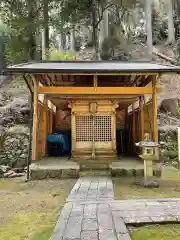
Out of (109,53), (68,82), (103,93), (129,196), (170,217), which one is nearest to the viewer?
(170,217)

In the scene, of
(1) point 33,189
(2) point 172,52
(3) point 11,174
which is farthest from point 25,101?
(2) point 172,52

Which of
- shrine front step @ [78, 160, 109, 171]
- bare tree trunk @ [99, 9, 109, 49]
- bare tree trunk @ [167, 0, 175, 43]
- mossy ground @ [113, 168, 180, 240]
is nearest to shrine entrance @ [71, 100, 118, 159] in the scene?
shrine front step @ [78, 160, 109, 171]

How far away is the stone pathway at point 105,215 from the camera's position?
3.27 meters

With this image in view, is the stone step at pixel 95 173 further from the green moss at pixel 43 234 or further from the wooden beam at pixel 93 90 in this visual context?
the green moss at pixel 43 234

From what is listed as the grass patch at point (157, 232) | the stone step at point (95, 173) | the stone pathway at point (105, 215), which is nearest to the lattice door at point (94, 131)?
the stone step at point (95, 173)

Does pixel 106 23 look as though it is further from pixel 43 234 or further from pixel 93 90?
pixel 43 234

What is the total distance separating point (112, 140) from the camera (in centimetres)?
991

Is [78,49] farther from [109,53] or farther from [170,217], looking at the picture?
[170,217]

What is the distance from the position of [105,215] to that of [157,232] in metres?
0.83

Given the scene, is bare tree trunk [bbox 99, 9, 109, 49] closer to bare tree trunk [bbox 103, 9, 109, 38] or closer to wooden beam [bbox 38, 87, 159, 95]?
bare tree trunk [bbox 103, 9, 109, 38]

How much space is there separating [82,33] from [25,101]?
55.4 feet

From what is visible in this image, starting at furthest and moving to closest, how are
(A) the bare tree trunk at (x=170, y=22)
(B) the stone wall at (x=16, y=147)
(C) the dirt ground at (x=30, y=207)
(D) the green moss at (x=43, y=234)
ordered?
(A) the bare tree trunk at (x=170, y=22) → (B) the stone wall at (x=16, y=147) → (C) the dirt ground at (x=30, y=207) → (D) the green moss at (x=43, y=234)

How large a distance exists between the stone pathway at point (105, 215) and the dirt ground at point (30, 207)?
0.91ft

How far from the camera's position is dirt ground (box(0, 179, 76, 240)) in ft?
12.5
